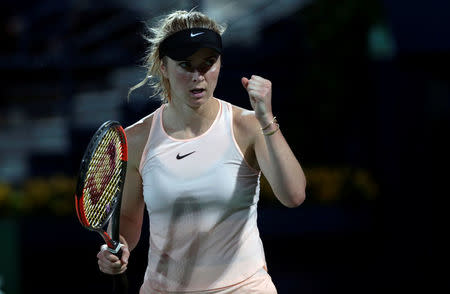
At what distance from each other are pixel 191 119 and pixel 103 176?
0.37 metres

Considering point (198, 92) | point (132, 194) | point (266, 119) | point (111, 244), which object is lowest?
point (111, 244)

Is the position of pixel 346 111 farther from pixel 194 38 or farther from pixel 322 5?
pixel 194 38

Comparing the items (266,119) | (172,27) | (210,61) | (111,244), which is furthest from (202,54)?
(111,244)

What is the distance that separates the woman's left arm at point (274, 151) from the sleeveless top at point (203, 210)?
0.16 meters

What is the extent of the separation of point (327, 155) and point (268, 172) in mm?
6339

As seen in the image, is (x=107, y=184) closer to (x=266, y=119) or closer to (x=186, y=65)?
(x=186, y=65)

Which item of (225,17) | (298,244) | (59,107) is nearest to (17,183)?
(59,107)

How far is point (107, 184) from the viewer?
271 centimetres

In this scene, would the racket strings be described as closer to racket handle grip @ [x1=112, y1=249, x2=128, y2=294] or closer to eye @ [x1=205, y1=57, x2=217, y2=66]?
racket handle grip @ [x1=112, y1=249, x2=128, y2=294]

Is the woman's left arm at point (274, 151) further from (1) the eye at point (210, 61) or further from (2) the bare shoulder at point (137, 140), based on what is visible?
(2) the bare shoulder at point (137, 140)

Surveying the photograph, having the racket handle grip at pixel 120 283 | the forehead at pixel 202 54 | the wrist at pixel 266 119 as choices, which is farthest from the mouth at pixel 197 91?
the racket handle grip at pixel 120 283

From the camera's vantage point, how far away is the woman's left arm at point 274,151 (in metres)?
2.45

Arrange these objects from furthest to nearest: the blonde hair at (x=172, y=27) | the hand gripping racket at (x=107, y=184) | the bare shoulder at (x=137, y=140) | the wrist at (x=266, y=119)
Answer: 1. the bare shoulder at (x=137, y=140)
2. the blonde hair at (x=172, y=27)
3. the hand gripping racket at (x=107, y=184)
4. the wrist at (x=266, y=119)

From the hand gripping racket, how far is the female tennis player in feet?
0.24
